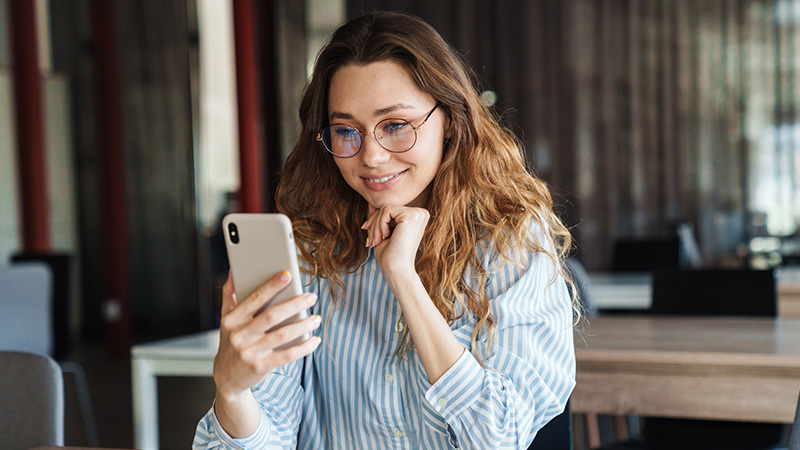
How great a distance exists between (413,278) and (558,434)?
597mm

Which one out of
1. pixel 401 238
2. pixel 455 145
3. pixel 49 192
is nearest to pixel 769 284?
pixel 455 145

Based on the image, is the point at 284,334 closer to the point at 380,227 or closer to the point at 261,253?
the point at 261,253

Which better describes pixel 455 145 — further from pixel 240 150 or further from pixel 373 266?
pixel 240 150

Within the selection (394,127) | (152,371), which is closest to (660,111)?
(152,371)

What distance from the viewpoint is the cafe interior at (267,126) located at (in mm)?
5723

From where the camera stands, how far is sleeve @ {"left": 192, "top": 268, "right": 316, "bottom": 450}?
1.18m

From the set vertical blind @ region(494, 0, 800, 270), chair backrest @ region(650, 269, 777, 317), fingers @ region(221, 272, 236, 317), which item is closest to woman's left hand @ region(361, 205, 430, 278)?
fingers @ region(221, 272, 236, 317)

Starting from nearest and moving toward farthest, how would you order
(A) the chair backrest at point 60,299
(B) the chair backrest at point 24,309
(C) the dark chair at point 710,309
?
(C) the dark chair at point 710,309
(B) the chair backrest at point 24,309
(A) the chair backrest at point 60,299

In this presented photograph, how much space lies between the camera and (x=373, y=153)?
1.28m

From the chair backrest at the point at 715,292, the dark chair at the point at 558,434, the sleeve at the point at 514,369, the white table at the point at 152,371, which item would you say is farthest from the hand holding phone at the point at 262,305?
the chair backrest at the point at 715,292

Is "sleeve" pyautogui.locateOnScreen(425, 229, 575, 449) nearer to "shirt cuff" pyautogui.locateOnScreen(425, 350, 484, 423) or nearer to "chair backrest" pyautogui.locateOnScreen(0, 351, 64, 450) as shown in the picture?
"shirt cuff" pyautogui.locateOnScreen(425, 350, 484, 423)

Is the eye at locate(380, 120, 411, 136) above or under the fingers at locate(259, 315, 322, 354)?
above

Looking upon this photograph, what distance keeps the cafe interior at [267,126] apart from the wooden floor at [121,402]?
43mm

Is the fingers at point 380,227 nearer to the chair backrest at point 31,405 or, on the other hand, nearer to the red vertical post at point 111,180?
the chair backrest at point 31,405
